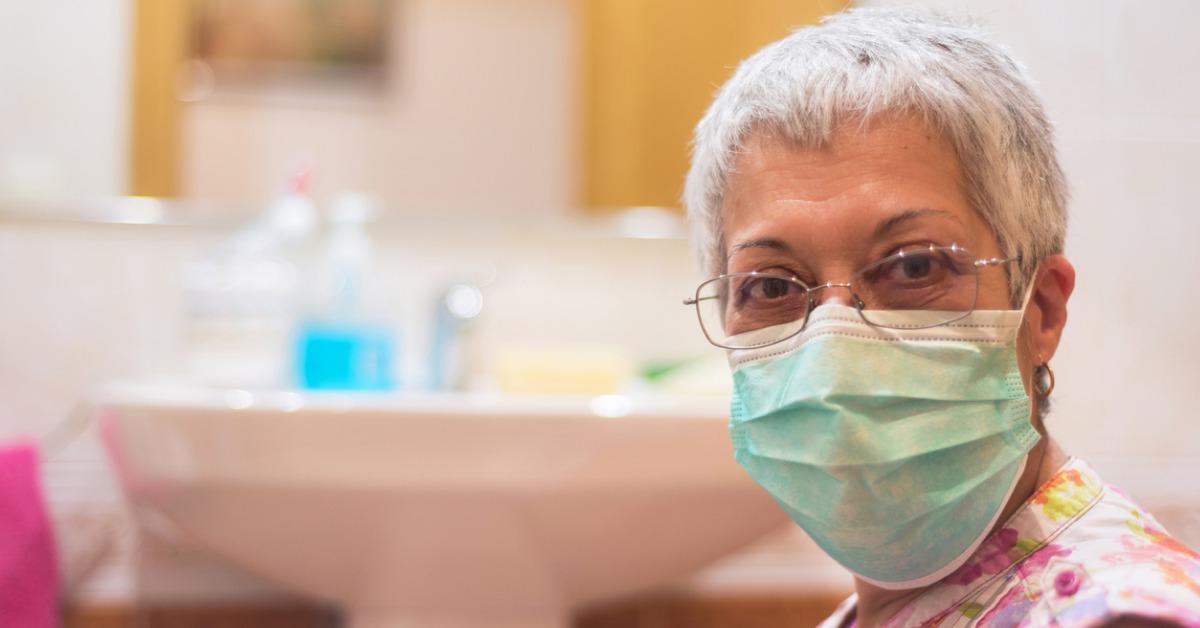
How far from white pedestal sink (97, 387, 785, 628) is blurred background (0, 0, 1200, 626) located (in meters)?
0.29

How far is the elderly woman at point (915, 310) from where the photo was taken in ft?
2.02

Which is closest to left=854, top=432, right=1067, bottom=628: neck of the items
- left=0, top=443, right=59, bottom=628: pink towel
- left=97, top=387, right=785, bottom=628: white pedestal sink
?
left=97, top=387, right=785, bottom=628: white pedestal sink

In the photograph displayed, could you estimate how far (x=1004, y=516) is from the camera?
2.10ft

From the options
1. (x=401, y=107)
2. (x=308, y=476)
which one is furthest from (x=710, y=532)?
(x=401, y=107)

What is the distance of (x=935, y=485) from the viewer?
62cm

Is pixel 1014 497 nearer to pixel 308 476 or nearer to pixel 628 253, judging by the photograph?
pixel 308 476

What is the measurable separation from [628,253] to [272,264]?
1.68 feet

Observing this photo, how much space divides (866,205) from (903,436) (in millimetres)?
138

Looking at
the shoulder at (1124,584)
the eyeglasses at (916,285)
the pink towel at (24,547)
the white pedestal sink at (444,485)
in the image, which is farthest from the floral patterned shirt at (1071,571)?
the pink towel at (24,547)

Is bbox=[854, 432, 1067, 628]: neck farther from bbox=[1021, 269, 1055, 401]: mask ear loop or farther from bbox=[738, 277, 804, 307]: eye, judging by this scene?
bbox=[738, 277, 804, 307]: eye

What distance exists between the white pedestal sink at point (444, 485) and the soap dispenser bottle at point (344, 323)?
26cm

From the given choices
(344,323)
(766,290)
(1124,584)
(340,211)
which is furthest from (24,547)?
(1124,584)

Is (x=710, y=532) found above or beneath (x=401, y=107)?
beneath

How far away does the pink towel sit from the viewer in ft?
4.31
